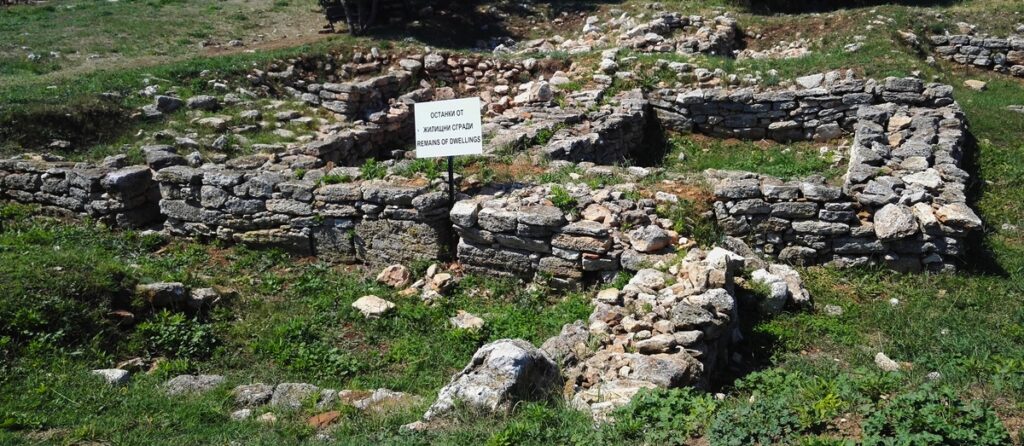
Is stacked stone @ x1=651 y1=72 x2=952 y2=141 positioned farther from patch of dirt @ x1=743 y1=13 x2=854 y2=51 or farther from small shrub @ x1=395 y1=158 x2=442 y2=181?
small shrub @ x1=395 y1=158 x2=442 y2=181

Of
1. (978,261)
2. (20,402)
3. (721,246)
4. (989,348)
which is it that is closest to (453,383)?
(20,402)

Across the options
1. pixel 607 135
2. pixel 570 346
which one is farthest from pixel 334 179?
pixel 607 135

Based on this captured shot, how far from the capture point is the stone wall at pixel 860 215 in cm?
847

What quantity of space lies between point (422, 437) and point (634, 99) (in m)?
11.0

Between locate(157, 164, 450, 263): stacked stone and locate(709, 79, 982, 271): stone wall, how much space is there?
157 inches

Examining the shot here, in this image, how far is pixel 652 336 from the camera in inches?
259

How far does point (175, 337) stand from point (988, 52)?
20451 millimetres

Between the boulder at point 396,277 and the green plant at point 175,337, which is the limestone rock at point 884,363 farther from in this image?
the green plant at point 175,337

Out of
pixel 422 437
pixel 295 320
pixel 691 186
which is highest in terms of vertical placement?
pixel 691 186

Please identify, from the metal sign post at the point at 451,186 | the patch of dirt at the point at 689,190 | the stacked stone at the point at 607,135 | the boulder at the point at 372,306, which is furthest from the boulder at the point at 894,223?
the boulder at the point at 372,306

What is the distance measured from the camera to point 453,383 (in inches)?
230

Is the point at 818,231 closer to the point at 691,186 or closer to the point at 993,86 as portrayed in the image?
the point at 691,186

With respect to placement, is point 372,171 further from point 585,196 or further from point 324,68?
point 324,68

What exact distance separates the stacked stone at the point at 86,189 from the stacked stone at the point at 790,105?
10.0m
